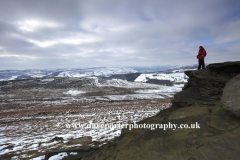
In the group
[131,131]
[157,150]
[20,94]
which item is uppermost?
[157,150]

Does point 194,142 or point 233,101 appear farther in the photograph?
point 233,101

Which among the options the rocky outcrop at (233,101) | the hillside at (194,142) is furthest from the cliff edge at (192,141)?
the rocky outcrop at (233,101)

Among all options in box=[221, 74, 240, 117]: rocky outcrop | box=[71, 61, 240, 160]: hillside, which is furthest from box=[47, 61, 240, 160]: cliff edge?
box=[221, 74, 240, 117]: rocky outcrop

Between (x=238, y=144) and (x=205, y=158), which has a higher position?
(x=238, y=144)

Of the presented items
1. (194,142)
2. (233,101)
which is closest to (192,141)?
(194,142)

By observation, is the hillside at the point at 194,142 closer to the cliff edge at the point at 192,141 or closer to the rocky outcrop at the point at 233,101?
the cliff edge at the point at 192,141

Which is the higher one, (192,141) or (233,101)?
(233,101)

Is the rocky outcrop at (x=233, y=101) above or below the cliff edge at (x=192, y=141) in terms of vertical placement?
above

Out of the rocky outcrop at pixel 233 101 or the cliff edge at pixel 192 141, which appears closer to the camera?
the cliff edge at pixel 192 141

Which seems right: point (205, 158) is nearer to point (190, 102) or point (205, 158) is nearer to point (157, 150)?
point (157, 150)

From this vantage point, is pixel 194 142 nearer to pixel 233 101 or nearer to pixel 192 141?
pixel 192 141

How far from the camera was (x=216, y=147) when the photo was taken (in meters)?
3.52

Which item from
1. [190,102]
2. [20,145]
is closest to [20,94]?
[20,145]

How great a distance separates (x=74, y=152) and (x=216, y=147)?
6.49 metres
